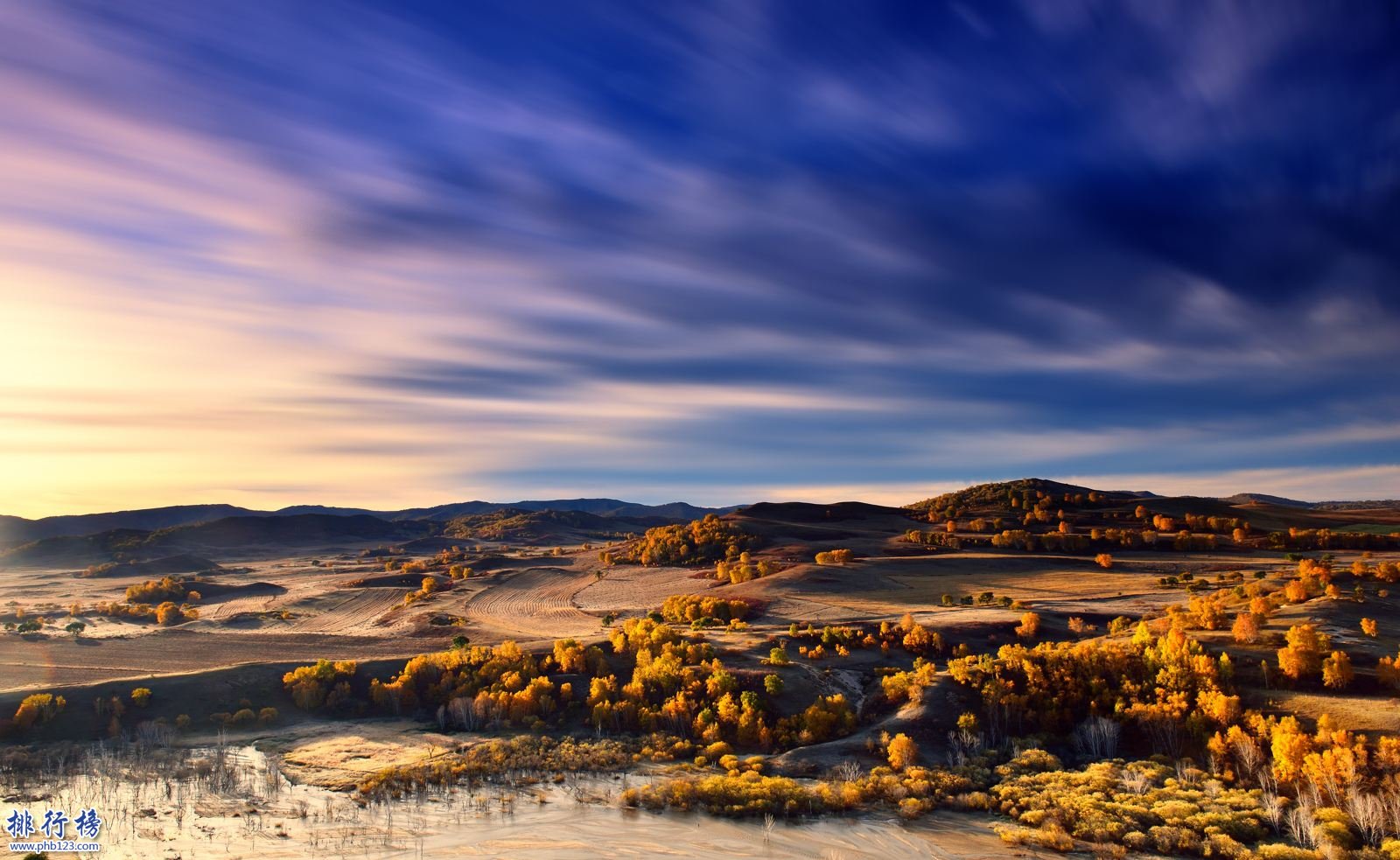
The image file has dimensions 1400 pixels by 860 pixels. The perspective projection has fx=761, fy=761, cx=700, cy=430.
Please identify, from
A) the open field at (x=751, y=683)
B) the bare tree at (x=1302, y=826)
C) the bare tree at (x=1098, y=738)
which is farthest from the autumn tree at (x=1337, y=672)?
the bare tree at (x=1302, y=826)

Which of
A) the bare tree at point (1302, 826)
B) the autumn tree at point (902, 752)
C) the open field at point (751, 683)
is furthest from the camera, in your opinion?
the autumn tree at point (902, 752)

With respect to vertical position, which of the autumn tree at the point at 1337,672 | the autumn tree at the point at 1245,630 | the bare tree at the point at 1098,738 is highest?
the autumn tree at the point at 1245,630

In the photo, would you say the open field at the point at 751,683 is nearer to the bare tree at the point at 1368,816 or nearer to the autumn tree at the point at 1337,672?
the autumn tree at the point at 1337,672

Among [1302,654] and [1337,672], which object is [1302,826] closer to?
[1337,672]

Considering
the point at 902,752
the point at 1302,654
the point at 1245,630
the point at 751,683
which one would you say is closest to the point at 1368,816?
the point at 1302,654

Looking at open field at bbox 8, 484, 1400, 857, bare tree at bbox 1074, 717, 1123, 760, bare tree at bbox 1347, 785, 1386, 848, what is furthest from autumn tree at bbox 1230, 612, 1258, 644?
bare tree at bbox 1347, 785, 1386, 848

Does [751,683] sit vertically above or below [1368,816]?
above

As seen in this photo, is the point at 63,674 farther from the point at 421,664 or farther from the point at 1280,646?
the point at 1280,646

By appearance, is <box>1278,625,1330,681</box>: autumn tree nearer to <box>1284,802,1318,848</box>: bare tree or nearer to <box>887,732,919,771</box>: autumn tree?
<box>1284,802,1318,848</box>: bare tree

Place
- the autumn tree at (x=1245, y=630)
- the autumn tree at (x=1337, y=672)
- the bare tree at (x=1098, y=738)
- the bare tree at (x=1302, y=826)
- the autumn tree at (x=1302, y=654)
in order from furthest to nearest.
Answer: the autumn tree at (x=1245, y=630) → the autumn tree at (x=1302, y=654) → the bare tree at (x=1098, y=738) → the autumn tree at (x=1337, y=672) → the bare tree at (x=1302, y=826)

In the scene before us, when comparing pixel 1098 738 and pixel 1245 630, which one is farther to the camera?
pixel 1245 630

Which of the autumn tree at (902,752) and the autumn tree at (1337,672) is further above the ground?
the autumn tree at (1337,672)

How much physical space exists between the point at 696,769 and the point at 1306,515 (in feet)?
560

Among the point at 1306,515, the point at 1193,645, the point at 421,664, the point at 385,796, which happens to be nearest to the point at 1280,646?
the point at 1193,645
